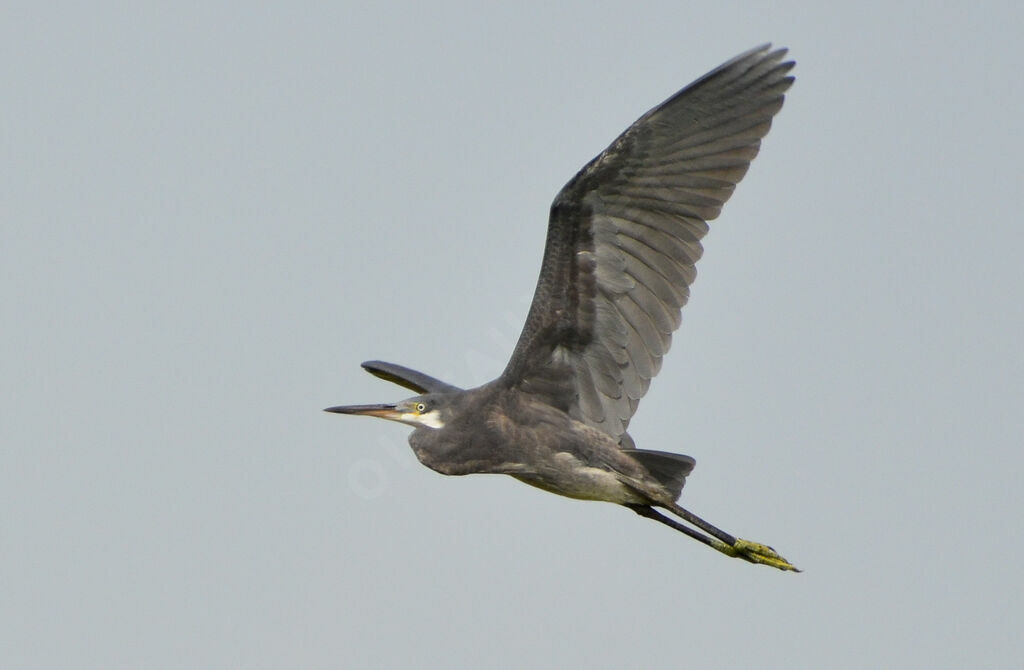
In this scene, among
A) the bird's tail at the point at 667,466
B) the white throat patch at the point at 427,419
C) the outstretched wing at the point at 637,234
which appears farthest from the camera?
the white throat patch at the point at 427,419

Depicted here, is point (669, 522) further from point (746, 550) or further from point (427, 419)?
point (427, 419)

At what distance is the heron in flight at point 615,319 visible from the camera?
13.1m

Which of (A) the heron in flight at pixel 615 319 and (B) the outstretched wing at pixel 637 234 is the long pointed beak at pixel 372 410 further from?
(B) the outstretched wing at pixel 637 234

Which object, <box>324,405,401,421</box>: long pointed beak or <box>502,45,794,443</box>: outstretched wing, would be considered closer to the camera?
<box>502,45,794,443</box>: outstretched wing

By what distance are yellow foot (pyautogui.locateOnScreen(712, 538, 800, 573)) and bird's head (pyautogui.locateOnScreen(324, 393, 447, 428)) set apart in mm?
2198

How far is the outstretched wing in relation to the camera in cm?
1303

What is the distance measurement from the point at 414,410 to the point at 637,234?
2016 millimetres

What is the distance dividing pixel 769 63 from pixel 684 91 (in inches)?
23.5

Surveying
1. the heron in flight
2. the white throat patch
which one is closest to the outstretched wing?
the heron in flight

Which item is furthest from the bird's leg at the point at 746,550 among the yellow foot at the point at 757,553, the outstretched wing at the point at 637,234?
the outstretched wing at the point at 637,234

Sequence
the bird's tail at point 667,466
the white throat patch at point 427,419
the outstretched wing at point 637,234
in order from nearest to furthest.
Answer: the outstretched wing at point 637,234, the bird's tail at point 667,466, the white throat patch at point 427,419

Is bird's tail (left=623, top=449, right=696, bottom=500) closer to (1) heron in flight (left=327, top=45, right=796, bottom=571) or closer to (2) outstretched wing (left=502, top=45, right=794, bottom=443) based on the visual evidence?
(1) heron in flight (left=327, top=45, right=796, bottom=571)

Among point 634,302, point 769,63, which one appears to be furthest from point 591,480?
point 769,63

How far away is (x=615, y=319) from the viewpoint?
13445 mm
